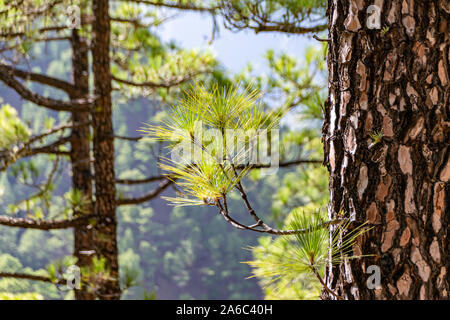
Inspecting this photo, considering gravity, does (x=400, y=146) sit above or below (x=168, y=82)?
below

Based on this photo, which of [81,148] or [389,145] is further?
[81,148]

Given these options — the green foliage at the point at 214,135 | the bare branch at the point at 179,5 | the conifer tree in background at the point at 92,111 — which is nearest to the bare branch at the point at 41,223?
the conifer tree in background at the point at 92,111

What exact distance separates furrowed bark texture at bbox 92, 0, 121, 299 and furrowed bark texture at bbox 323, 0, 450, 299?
1355mm

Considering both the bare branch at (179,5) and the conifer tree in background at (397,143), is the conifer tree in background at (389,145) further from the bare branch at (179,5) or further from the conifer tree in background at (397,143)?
the bare branch at (179,5)

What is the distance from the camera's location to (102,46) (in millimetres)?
1817

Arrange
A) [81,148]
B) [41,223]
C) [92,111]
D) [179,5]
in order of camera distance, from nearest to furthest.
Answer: [41,223], [92,111], [179,5], [81,148]

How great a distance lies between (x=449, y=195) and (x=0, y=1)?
1.69 metres

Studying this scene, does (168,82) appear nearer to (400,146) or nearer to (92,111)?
(92,111)

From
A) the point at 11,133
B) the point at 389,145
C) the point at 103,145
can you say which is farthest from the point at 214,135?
the point at 11,133

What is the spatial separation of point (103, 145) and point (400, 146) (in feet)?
4.75

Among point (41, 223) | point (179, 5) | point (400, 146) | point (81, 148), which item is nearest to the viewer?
point (400, 146)

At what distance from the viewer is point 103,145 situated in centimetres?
183
